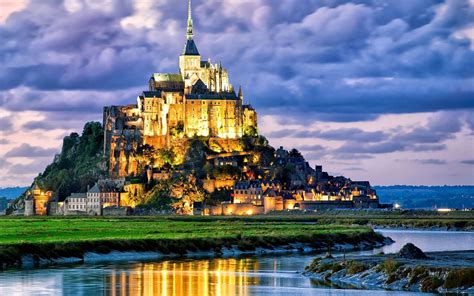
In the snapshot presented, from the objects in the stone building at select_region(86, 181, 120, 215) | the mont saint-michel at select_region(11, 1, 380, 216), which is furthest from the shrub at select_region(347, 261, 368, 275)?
the stone building at select_region(86, 181, 120, 215)

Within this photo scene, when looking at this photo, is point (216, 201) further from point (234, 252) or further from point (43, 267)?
point (43, 267)

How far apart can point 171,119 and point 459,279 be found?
136 metres

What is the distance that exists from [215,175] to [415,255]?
117 m

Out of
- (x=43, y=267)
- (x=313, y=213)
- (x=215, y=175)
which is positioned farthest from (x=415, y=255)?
(x=215, y=175)

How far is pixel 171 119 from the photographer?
175000 mm

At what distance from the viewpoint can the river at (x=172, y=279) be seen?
44.0 meters

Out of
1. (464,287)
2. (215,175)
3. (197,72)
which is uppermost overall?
(197,72)

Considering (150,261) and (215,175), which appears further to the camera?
(215,175)

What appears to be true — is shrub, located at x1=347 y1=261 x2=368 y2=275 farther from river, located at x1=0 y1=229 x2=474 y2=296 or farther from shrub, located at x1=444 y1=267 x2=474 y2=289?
shrub, located at x1=444 y1=267 x2=474 y2=289

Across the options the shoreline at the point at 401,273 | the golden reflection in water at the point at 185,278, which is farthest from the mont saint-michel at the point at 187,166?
the shoreline at the point at 401,273

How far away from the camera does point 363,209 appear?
157500 millimetres

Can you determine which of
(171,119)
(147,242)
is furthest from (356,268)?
(171,119)

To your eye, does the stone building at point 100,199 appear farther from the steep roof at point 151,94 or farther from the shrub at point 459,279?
the shrub at point 459,279

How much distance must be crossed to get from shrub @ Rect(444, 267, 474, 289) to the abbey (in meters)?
133
